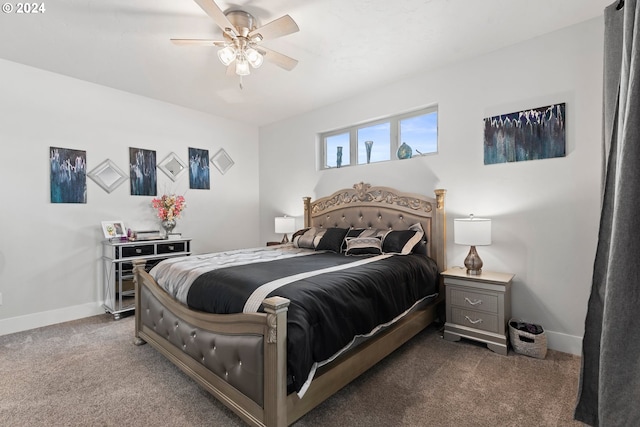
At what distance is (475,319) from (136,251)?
369 cm

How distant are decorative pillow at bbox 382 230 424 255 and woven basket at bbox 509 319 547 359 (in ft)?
3.67

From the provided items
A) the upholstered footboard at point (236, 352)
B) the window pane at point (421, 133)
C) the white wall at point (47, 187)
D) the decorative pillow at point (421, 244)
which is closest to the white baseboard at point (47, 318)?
the white wall at point (47, 187)

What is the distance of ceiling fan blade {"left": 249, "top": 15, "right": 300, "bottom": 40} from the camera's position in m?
2.09

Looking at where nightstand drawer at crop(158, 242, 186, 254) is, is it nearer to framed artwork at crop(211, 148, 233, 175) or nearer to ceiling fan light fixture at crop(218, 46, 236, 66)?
framed artwork at crop(211, 148, 233, 175)

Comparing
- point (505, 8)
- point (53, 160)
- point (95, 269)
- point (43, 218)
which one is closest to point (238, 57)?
point (505, 8)

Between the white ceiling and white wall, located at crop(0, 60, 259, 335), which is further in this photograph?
white wall, located at crop(0, 60, 259, 335)

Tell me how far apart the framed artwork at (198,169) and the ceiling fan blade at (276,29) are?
8.72 feet

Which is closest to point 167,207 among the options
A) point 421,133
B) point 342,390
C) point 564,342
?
point 342,390

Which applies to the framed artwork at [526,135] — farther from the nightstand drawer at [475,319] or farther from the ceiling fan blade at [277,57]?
the ceiling fan blade at [277,57]

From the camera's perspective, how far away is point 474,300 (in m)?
2.68

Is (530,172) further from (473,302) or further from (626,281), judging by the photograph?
(626,281)

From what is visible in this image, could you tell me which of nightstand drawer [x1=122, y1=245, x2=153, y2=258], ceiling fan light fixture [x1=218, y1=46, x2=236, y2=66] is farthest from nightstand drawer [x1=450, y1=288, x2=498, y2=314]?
nightstand drawer [x1=122, y1=245, x2=153, y2=258]

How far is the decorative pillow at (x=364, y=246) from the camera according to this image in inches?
124

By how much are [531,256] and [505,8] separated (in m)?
2.09
